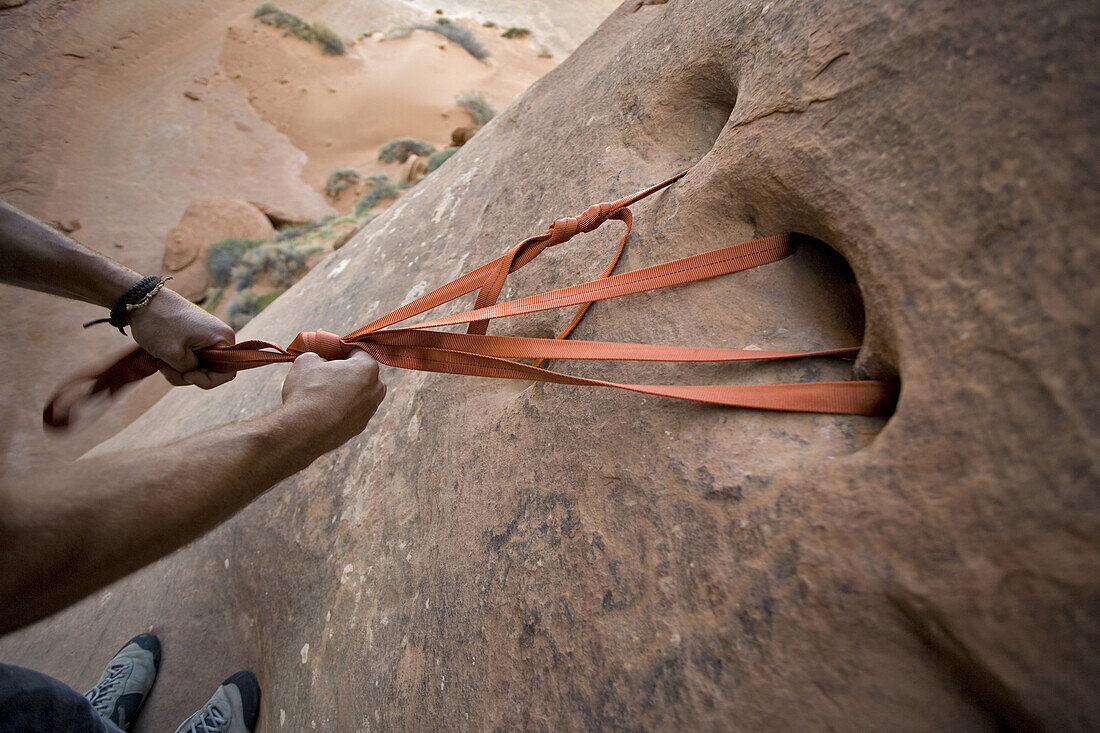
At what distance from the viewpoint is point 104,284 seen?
141 centimetres

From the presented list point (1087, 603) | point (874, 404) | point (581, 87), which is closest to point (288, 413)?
point (874, 404)

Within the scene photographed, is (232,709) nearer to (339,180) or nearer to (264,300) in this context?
(264,300)

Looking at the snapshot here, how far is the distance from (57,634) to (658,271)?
9.40 ft

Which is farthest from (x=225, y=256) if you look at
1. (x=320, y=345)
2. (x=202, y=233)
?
(x=320, y=345)

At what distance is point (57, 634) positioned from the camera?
7.05 feet

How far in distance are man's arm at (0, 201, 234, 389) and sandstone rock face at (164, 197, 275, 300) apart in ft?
21.3

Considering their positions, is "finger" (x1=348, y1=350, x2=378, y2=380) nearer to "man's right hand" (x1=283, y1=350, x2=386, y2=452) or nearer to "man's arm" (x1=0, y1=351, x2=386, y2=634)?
"man's right hand" (x1=283, y1=350, x2=386, y2=452)

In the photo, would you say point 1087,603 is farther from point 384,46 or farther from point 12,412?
point 384,46

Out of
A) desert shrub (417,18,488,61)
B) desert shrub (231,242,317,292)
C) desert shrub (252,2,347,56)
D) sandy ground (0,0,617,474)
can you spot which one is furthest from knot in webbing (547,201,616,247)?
desert shrub (417,18,488,61)

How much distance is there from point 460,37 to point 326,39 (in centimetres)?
427

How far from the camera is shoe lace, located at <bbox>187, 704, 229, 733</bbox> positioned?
1.58 meters

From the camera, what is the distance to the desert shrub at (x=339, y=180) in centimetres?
959

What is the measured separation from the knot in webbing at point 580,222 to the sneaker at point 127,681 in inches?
80.5

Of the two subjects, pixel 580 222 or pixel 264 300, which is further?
pixel 264 300
